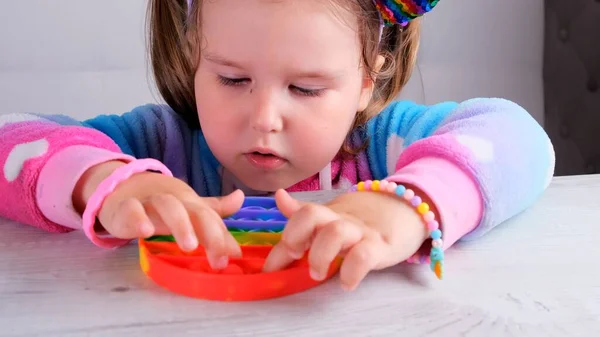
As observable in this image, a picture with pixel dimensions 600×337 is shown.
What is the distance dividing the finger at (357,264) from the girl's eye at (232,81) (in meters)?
0.30

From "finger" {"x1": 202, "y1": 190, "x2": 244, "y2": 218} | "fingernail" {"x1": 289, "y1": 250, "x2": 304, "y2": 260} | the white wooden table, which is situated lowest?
the white wooden table

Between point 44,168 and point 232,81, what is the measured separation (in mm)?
220

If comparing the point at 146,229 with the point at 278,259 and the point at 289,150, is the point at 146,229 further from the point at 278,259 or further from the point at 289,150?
the point at 289,150

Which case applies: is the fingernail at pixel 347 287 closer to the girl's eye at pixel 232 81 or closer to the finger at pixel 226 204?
the finger at pixel 226 204

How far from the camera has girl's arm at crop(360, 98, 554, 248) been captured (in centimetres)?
61

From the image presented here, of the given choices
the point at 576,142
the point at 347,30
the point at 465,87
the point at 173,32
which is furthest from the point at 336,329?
the point at 465,87

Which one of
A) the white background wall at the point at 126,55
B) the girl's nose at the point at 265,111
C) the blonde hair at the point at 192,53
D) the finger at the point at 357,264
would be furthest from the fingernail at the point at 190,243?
the white background wall at the point at 126,55

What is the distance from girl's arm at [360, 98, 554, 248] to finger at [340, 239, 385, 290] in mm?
104

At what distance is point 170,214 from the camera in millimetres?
517

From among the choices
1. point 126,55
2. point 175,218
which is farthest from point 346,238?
point 126,55

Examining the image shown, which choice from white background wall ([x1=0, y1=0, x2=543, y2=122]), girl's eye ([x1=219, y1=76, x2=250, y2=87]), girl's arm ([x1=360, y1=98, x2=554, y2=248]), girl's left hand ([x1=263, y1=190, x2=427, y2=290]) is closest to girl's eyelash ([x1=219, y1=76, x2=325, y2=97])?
girl's eye ([x1=219, y1=76, x2=250, y2=87])

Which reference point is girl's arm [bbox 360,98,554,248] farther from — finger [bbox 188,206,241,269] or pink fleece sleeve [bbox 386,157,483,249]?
finger [bbox 188,206,241,269]

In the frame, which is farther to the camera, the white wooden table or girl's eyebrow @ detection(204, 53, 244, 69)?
girl's eyebrow @ detection(204, 53, 244, 69)

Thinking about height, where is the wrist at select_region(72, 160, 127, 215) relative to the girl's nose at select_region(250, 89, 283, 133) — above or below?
below
